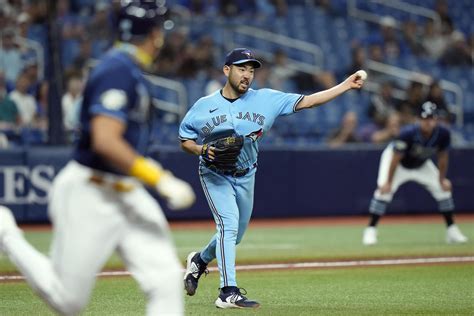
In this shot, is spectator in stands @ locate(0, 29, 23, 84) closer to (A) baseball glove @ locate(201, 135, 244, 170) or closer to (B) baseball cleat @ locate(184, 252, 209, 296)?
(B) baseball cleat @ locate(184, 252, 209, 296)

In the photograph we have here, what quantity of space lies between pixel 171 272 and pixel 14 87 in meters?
13.1

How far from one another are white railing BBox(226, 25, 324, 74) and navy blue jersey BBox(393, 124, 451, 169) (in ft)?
23.0

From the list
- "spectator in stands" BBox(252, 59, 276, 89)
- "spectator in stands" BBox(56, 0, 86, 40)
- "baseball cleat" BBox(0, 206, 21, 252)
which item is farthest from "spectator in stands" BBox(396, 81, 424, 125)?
"baseball cleat" BBox(0, 206, 21, 252)

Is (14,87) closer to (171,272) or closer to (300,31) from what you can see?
(300,31)

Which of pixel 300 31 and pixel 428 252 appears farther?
pixel 300 31

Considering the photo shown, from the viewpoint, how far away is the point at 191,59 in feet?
64.4

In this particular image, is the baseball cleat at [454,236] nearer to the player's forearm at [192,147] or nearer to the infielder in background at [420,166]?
the infielder in background at [420,166]

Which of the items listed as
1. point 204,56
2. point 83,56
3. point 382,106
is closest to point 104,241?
point 83,56

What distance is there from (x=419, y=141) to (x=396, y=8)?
35.1ft

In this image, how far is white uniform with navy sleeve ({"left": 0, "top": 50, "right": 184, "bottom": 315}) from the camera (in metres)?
5.23

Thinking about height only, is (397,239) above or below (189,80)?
below

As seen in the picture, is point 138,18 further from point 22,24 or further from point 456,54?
point 456,54

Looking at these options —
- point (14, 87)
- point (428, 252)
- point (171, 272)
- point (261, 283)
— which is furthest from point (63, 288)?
point (14, 87)

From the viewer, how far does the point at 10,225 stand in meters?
6.07
